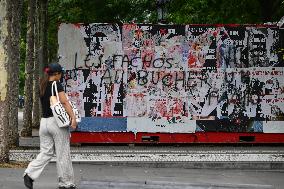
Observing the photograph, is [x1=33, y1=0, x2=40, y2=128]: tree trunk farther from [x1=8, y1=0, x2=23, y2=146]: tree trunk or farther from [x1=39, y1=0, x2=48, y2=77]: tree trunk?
[x1=8, y1=0, x2=23, y2=146]: tree trunk

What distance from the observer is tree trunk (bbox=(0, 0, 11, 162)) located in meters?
11.3

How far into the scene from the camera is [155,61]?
1487 centimetres

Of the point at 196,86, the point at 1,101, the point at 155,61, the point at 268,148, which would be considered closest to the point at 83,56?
the point at 155,61

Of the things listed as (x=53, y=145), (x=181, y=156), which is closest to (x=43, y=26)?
(x=181, y=156)

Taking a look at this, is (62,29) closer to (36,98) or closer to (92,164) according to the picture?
(92,164)

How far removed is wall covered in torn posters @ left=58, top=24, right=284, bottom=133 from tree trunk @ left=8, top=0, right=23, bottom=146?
1209 mm

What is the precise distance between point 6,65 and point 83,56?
3.59 meters

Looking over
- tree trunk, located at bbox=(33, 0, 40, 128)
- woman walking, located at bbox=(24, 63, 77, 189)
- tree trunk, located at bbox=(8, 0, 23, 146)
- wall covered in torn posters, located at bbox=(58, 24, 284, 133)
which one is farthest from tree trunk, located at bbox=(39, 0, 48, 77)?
woman walking, located at bbox=(24, 63, 77, 189)

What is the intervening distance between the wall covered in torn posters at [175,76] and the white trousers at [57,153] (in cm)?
630

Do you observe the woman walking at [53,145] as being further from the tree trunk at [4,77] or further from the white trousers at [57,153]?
the tree trunk at [4,77]

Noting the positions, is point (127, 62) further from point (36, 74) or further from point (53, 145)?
A: point (36, 74)

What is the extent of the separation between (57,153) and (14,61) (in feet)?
16.5

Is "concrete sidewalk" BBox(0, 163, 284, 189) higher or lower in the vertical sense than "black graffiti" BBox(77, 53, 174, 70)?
lower

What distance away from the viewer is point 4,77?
37.4ft
